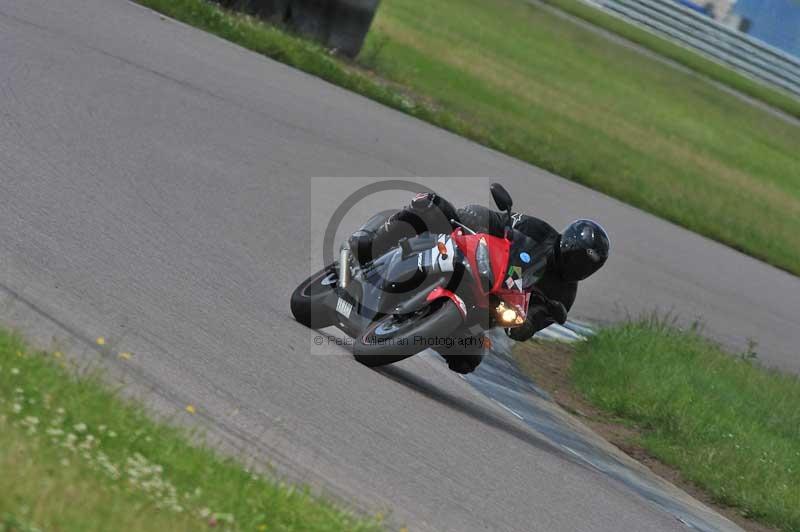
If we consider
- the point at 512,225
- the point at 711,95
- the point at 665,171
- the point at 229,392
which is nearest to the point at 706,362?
the point at 512,225

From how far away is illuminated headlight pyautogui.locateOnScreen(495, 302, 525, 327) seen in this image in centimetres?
793

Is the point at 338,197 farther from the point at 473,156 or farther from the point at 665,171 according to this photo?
the point at 665,171

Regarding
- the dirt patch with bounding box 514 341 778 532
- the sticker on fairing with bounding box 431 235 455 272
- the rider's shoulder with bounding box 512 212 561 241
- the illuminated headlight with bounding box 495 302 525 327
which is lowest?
the dirt patch with bounding box 514 341 778 532

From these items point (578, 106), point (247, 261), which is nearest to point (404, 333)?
point (247, 261)


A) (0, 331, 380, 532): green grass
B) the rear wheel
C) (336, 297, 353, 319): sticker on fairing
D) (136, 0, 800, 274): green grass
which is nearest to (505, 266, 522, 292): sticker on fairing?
(336, 297, 353, 319): sticker on fairing

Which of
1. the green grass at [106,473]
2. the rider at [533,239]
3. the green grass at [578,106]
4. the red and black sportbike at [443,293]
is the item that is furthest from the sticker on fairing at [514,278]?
the green grass at [578,106]

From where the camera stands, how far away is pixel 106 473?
178 inches

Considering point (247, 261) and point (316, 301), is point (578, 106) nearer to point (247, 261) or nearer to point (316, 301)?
point (247, 261)

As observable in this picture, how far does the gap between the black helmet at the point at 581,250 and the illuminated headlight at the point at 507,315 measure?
17.3 inches

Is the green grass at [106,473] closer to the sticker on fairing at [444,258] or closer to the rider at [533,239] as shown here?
the sticker on fairing at [444,258]

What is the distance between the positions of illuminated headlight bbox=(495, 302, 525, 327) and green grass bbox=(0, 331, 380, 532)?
2.82 m

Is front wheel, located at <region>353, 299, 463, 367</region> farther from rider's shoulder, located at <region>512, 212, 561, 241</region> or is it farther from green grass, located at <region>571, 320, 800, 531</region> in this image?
green grass, located at <region>571, 320, 800, 531</region>

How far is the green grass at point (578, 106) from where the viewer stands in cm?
2000

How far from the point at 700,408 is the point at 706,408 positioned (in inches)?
2.3
